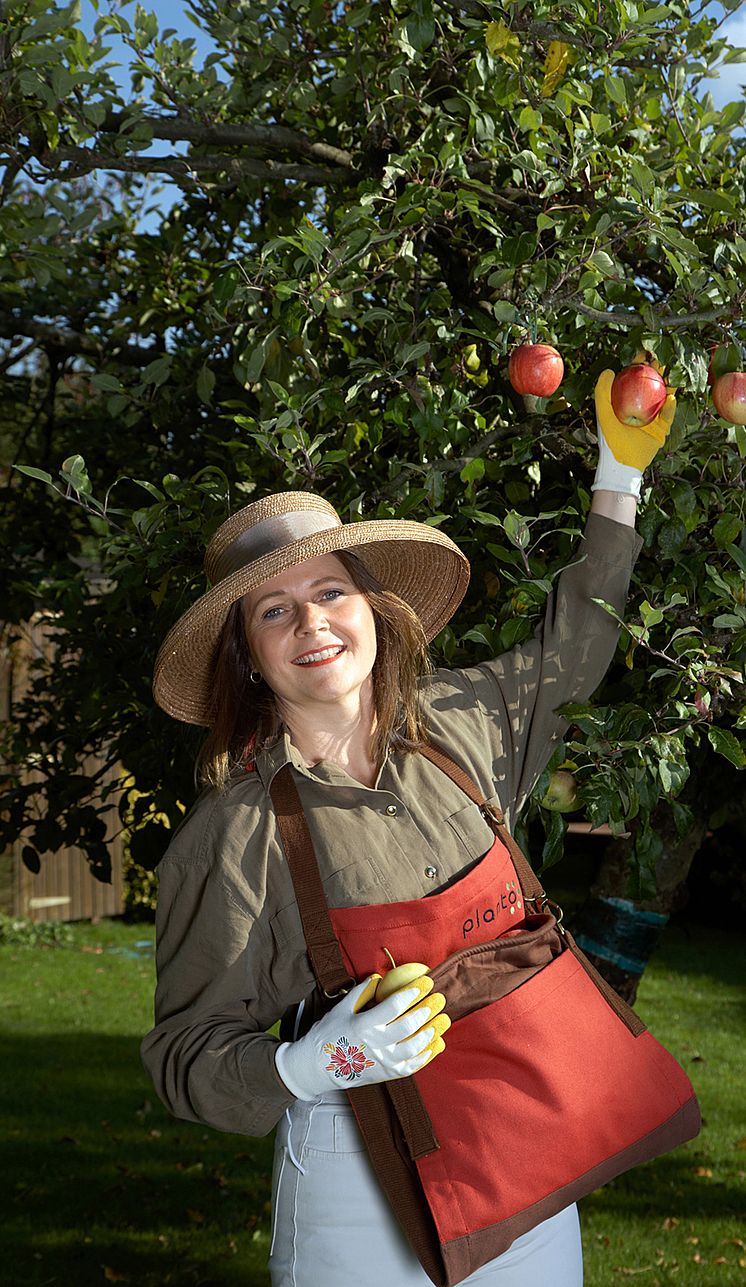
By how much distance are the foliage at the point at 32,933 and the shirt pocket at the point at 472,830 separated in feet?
23.6

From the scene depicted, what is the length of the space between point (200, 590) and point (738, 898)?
670 cm

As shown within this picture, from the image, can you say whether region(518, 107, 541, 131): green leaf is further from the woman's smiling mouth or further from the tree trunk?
the tree trunk

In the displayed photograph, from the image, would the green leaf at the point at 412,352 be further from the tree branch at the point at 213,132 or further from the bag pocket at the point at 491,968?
the bag pocket at the point at 491,968

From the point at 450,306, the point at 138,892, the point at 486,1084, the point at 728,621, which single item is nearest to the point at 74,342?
the point at 450,306

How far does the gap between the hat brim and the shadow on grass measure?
260 centimetres

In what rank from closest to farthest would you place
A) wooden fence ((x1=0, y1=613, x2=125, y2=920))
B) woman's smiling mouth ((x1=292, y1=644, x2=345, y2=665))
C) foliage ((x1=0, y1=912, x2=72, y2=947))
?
woman's smiling mouth ((x1=292, y1=644, x2=345, y2=665)), foliage ((x1=0, y1=912, x2=72, y2=947)), wooden fence ((x1=0, y1=613, x2=125, y2=920))

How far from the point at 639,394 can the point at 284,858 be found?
85 centimetres

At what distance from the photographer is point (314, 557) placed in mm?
1845

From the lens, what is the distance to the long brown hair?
1.90m

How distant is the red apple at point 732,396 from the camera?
1904 mm

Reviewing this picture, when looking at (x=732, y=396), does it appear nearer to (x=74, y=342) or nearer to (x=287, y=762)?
(x=287, y=762)

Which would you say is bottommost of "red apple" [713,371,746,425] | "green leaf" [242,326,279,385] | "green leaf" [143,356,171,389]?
"red apple" [713,371,746,425]

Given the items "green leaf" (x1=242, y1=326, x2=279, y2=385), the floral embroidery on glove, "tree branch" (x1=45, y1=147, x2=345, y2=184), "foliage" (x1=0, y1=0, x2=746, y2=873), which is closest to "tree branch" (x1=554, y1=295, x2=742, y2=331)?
"foliage" (x1=0, y1=0, x2=746, y2=873)

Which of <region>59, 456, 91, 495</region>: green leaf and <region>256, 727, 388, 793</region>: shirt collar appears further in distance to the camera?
<region>59, 456, 91, 495</region>: green leaf
